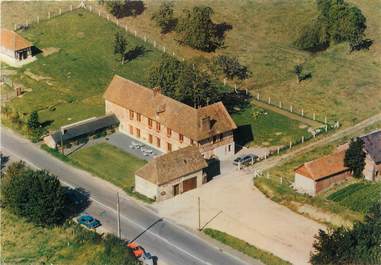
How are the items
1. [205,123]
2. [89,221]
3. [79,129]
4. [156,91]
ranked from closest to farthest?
[89,221], [205,123], [156,91], [79,129]

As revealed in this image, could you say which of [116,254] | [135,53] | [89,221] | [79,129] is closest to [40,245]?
[89,221]

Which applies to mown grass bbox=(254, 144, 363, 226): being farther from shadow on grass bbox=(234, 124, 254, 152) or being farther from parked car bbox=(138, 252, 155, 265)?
parked car bbox=(138, 252, 155, 265)

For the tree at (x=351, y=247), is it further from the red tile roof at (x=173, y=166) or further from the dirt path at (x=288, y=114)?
the dirt path at (x=288, y=114)

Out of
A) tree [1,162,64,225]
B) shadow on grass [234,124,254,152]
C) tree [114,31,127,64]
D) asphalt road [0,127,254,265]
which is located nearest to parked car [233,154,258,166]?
shadow on grass [234,124,254,152]

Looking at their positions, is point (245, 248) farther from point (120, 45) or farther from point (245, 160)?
point (120, 45)

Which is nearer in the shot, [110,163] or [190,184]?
[190,184]

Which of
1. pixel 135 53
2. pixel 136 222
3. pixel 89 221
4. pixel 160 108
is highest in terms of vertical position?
pixel 160 108
